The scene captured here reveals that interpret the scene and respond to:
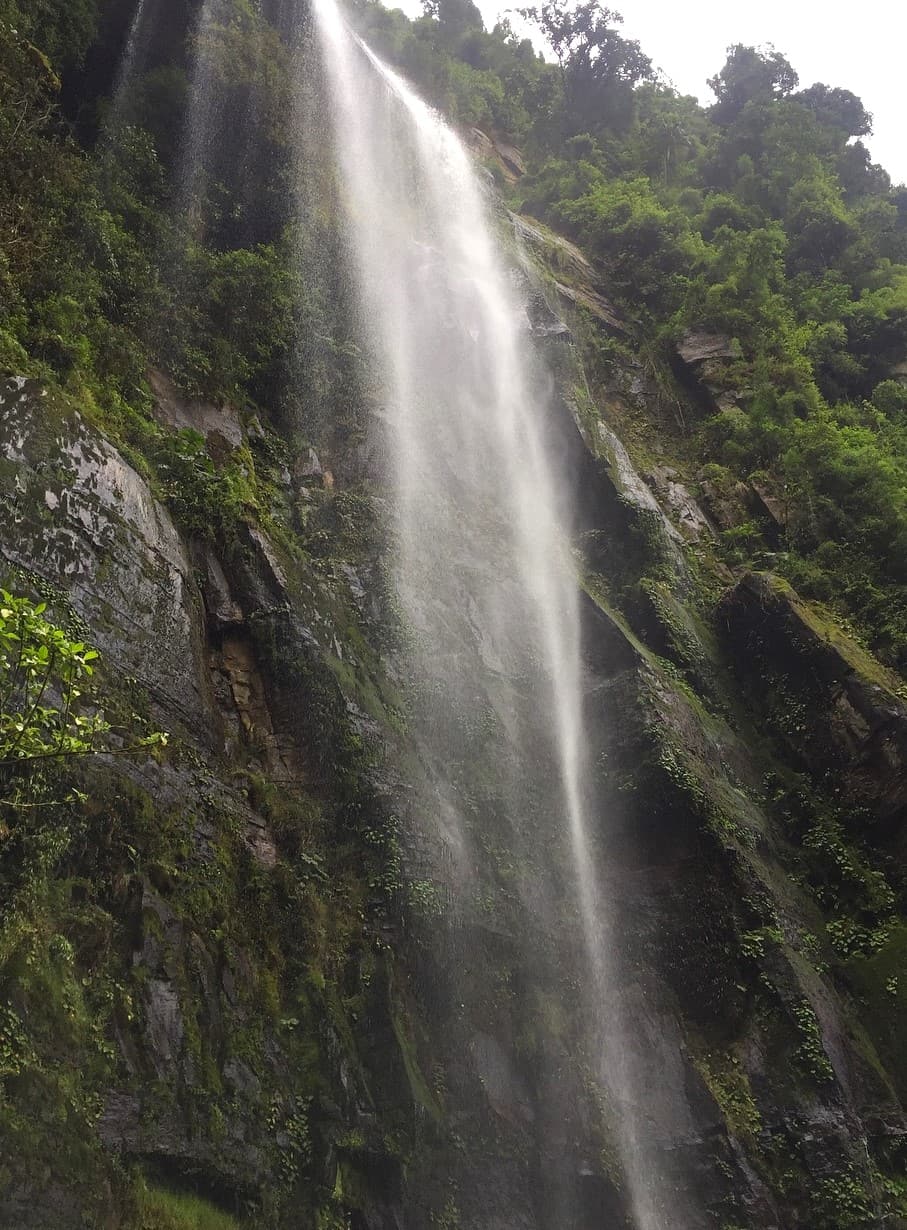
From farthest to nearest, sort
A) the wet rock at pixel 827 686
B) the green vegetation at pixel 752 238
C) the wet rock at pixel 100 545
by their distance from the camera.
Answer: the green vegetation at pixel 752 238 < the wet rock at pixel 827 686 < the wet rock at pixel 100 545

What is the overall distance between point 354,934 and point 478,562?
19.4 ft

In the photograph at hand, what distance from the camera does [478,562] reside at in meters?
11.9

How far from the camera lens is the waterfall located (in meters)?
8.55

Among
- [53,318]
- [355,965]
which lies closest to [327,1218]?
[355,965]

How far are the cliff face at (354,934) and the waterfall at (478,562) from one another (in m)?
0.30

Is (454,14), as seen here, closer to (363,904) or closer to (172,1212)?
(363,904)

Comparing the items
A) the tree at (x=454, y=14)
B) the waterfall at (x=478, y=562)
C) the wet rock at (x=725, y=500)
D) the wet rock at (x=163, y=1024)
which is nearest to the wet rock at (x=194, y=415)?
the waterfall at (x=478, y=562)

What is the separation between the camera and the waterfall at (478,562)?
8547 millimetres

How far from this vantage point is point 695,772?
9734 mm

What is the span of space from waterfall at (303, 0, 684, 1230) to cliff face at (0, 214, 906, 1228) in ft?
1.00

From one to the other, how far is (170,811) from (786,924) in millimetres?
6613

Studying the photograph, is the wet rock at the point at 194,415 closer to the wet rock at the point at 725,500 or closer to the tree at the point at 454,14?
the wet rock at the point at 725,500

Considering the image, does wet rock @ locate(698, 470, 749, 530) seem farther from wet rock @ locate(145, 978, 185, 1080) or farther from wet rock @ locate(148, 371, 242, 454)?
wet rock @ locate(145, 978, 185, 1080)

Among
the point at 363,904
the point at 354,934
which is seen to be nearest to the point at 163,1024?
the point at 354,934
